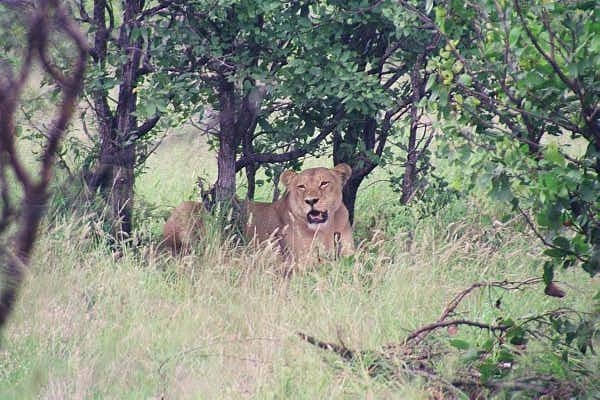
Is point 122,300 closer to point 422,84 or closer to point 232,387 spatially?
point 232,387

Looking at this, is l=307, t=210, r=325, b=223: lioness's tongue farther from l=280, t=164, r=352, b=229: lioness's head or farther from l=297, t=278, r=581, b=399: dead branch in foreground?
l=297, t=278, r=581, b=399: dead branch in foreground

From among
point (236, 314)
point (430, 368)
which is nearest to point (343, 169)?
point (236, 314)

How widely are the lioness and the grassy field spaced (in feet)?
1.15

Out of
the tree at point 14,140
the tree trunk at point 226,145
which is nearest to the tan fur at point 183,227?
the tree trunk at point 226,145

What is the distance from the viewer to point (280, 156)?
26.9 feet

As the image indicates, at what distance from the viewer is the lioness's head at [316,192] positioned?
7.62 meters

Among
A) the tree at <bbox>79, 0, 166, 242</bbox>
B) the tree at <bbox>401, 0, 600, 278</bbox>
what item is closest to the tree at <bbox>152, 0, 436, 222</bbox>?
the tree at <bbox>79, 0, 166, 242</bbox>

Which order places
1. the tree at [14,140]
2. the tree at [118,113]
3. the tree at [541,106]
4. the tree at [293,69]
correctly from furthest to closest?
1. the tree at [118,113]
2. the tree at [293,69]
3. the tree at [541,106]
4. the tree at [14,140]

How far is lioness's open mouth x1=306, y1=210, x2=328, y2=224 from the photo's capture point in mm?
7660

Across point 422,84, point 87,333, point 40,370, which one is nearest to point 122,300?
point 87,333

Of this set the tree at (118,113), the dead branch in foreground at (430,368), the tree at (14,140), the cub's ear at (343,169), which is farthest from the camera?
the cub's ear at (343,169)

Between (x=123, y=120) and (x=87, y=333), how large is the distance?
300 centimetres

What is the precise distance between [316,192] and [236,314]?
6.89 ft

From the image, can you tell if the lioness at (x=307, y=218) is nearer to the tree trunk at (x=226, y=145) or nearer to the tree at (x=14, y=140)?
the tree trunk at (x=226, y=145)
